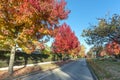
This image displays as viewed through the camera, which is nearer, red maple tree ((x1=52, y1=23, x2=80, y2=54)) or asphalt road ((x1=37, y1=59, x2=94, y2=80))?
asphalt road ((x1=37, y1=59, x2=94, y2=80))

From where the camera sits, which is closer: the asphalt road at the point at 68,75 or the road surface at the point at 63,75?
the road surface at the point at 63,75

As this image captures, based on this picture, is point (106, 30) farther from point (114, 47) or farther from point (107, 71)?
point (114, 47)

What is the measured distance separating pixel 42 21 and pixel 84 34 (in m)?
3.82

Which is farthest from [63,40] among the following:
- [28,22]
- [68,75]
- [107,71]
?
[28,22]

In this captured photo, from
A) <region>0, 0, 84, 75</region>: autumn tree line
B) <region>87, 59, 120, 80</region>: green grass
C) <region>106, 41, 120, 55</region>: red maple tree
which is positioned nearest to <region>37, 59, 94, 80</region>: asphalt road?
<region>87, 59, 120, 80</region>: green grass

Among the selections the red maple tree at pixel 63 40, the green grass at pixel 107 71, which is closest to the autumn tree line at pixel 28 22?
the green grass at pixel 107 71

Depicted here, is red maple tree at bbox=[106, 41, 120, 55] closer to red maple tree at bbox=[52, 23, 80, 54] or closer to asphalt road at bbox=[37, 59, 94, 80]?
asphalt road at bbox=[37, 59, 94, 80]

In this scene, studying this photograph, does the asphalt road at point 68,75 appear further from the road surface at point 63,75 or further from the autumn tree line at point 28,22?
the autumn tree line at point 28,22

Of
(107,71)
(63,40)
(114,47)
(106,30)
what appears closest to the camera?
(106,30)

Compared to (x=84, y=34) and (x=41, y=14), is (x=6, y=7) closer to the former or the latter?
(x=41, y=14)

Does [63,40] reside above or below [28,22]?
above

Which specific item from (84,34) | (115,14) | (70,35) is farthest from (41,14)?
(70,35)

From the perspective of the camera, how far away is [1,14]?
1580 cm

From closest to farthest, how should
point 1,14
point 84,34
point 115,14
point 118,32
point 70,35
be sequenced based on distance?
point 1,14 < point 118,32 < point 115,14 < point 84,34 < point 70,35
